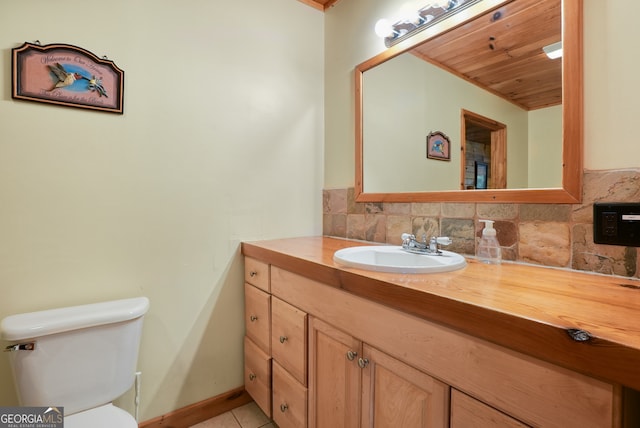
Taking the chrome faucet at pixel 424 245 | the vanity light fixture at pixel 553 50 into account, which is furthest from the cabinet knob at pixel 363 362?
the vanity light fixture at pixel 553 50

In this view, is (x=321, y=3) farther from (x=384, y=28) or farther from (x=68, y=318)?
(x=68, y=318)

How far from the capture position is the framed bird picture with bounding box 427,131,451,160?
4.48ft

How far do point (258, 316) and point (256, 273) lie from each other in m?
0.21

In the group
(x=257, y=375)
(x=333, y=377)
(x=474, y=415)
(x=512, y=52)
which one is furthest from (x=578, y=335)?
(x=257, y=375)

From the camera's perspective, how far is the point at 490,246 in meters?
1.12

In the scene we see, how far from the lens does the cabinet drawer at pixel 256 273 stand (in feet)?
4.73

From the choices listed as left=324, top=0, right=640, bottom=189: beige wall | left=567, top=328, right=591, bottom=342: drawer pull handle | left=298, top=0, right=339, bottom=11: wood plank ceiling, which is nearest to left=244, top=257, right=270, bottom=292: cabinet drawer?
left=567, top=328, right=591, bottom=342: drawer pull handle

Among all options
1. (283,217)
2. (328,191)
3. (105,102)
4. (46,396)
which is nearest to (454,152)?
(328,191)

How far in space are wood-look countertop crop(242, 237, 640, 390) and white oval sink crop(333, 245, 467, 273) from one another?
1.0 inches

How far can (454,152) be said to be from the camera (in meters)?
1.33

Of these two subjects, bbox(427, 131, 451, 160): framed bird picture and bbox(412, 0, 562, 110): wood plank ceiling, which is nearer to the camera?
bbox(412, 0, 562, 110): wood plank ceiling

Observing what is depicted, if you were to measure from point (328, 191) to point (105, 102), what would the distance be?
3.93ft

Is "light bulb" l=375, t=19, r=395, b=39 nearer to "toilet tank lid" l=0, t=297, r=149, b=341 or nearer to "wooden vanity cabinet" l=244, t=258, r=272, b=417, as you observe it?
"wooden vanity cabinet" l=244, t=258, r=272, b=417

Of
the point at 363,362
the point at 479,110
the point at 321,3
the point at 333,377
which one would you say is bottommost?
the point at 333,377
